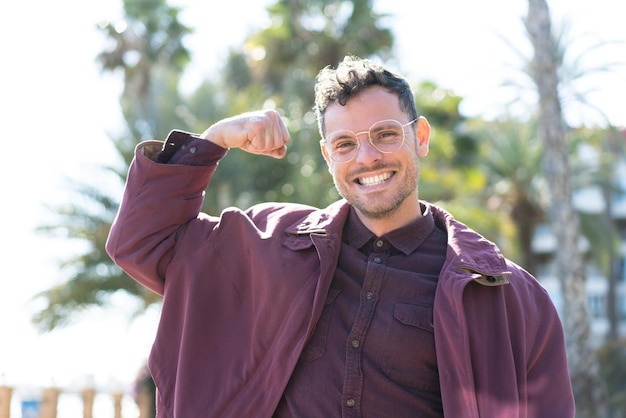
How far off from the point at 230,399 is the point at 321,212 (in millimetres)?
792

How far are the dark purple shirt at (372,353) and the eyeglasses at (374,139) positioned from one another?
0.41 m

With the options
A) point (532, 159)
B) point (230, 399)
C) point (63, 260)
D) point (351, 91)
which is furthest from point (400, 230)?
point (532, 159)

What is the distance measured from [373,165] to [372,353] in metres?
0.69

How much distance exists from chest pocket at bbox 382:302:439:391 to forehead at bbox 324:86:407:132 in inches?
30.0

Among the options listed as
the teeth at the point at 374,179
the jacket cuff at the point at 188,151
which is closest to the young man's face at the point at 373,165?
the teeth at the point at 374,179

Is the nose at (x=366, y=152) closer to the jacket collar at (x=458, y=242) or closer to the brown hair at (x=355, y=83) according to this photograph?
the brown hair at (x=355, y=83)

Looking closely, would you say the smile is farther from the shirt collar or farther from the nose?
the shirt collar

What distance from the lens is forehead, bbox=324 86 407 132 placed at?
129 inches

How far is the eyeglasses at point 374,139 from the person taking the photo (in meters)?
3.25

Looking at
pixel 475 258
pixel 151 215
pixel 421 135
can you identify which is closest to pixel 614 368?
pixel 421 135

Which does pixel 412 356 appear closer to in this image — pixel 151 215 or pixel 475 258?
pixel 475 258

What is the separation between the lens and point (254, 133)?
3252 mm

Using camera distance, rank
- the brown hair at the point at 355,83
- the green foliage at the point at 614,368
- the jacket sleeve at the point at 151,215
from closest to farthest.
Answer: the jacket sleeve at the point at 151,215 → the brown hair at the point at 355,83 → the green foliage at the point at 614,368

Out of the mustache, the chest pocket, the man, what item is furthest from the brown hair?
the chest pocket
